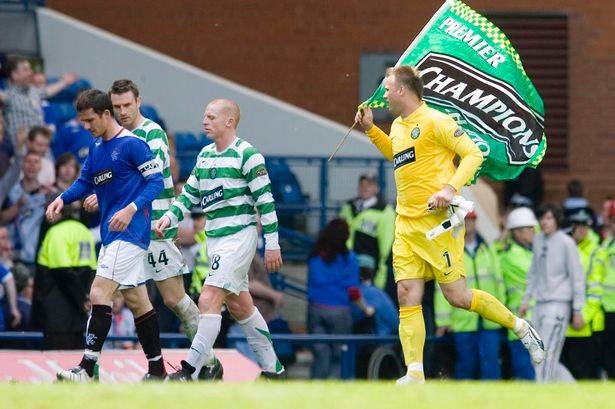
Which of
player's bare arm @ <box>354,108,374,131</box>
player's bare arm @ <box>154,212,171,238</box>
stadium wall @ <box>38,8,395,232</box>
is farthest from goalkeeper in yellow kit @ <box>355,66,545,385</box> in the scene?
stadium wall @ <box>38,8,395,232</box>

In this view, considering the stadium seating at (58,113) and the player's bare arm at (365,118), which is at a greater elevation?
the stadium seating at (58,113)

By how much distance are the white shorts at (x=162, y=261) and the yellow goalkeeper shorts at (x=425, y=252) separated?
1.73 m

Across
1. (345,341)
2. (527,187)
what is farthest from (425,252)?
(527,187)

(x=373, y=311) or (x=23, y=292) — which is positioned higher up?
(x=23, y=292)

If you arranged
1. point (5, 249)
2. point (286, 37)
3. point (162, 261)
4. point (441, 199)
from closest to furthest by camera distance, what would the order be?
1. point (441, 199)
2. point (162, 261)
3. point (5, 249)
4. point (286, 37)

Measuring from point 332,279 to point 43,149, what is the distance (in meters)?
3.35

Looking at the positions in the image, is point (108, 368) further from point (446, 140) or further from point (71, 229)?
point (446, 140)

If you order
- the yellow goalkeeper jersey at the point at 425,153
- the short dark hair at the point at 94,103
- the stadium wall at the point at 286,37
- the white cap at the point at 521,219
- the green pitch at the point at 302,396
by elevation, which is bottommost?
the green pitch at the point at 302,396

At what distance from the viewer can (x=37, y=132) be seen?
17.8 meters

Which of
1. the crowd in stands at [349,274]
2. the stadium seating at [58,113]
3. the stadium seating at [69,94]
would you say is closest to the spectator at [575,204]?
the crowd in stands at [349,274]

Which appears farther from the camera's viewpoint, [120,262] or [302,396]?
[120,262]

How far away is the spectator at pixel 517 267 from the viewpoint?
18031 millimetres

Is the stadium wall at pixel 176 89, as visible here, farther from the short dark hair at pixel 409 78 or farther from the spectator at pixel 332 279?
the short dark hair at pixel 409 78

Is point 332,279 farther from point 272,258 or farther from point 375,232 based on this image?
→ point 272,258
